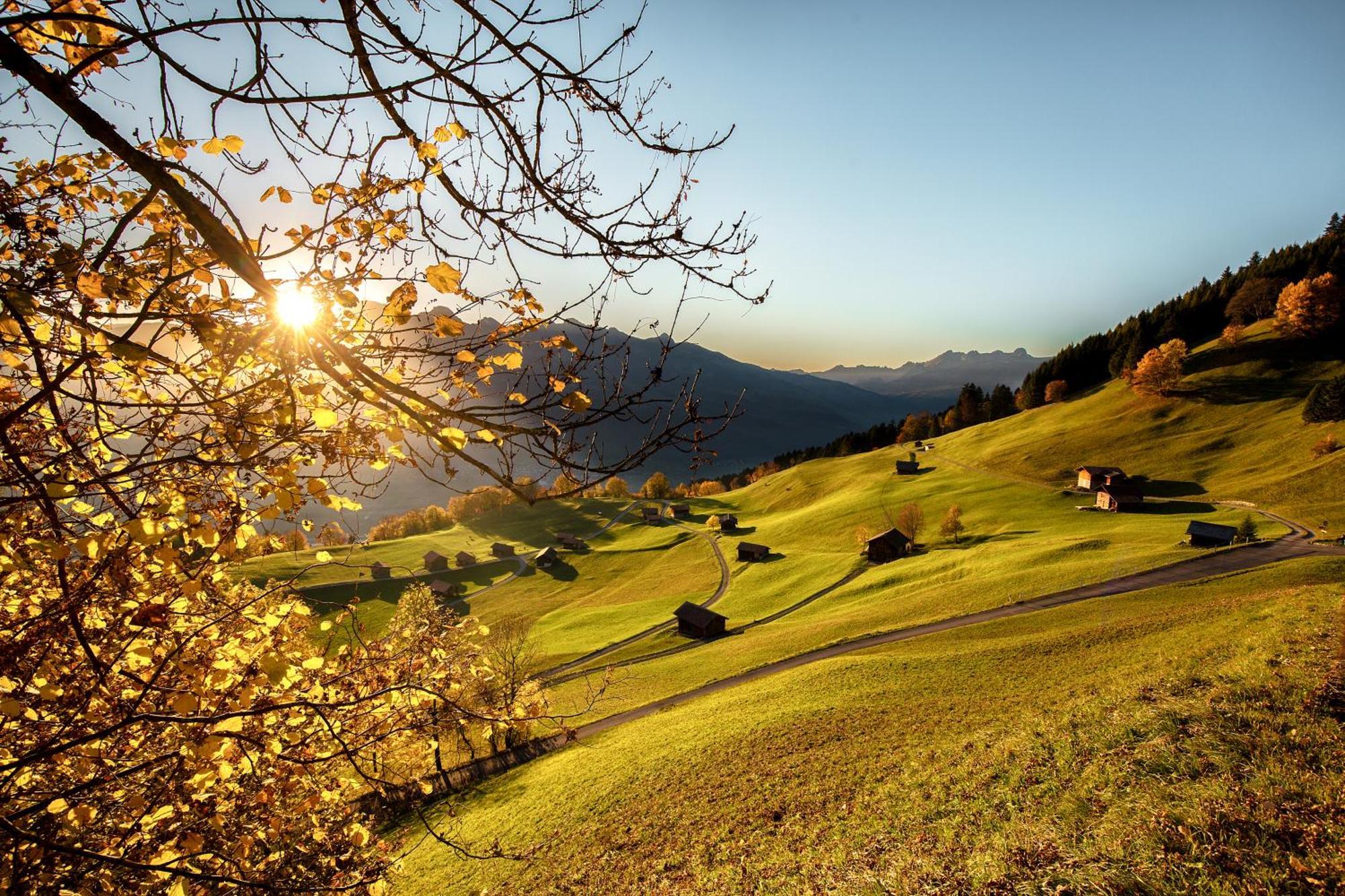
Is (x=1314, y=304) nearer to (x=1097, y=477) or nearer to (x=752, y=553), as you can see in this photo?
(x=1097, y=477)

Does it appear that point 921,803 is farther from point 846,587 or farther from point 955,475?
point 955,475

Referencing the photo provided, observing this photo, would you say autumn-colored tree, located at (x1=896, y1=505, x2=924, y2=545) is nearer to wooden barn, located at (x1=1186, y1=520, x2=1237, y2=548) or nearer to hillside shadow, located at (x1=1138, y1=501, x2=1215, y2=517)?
hillside shadow, located at (x1=1138, y1=501, x2=1215, y2=517)

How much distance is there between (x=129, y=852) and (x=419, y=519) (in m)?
115

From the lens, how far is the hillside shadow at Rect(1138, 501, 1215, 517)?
5469 cm

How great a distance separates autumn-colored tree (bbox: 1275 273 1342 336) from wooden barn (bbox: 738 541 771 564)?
88159 mm

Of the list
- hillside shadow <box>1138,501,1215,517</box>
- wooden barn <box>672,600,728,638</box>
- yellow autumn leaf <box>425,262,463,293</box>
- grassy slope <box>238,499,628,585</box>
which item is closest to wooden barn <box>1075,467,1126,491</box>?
hillside shadow <box>1138,501,1215,517</box>

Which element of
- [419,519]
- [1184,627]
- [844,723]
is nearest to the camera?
[844,723]

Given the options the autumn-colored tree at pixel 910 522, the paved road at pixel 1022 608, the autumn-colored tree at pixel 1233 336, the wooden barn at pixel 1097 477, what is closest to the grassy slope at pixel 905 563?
the paved road at pixel 1022 608

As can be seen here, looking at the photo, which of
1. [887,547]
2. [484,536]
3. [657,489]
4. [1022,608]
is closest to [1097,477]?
[887,547]

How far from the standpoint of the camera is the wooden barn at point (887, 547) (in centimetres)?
5831

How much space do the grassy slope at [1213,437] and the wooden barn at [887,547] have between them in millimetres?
28001

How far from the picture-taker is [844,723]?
1714 cm

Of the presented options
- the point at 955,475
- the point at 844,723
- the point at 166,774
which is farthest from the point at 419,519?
the point at 166,774

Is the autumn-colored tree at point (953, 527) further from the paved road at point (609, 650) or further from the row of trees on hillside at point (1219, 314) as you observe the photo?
the row of trees on hillside at point (1219, 314)
